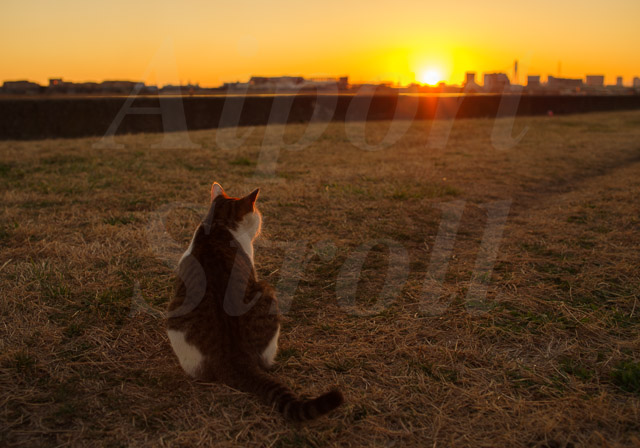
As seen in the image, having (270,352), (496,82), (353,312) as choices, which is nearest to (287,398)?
(270,352)

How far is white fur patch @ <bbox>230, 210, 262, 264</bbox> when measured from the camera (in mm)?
2940

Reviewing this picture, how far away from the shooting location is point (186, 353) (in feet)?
7.96

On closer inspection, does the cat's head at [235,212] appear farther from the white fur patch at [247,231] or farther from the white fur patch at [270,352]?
the white fur patch at [270,352]

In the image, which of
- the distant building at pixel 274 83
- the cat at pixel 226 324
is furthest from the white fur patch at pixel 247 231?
the distant building at pixel 274 83

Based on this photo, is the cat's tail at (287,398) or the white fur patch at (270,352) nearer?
the cat's tail at (287,398)

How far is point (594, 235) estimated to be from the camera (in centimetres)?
482

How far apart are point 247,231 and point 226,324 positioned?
0.89 metres

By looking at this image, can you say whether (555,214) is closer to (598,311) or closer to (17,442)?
(598,311)

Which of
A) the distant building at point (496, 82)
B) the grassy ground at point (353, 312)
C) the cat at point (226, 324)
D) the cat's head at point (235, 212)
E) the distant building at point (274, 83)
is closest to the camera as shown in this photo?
the grassy ground at point (353, 312)

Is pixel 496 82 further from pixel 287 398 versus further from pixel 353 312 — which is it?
pixel 287 398

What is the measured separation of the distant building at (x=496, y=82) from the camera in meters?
22.3

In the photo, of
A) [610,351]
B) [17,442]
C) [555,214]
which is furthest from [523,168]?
[17,442]

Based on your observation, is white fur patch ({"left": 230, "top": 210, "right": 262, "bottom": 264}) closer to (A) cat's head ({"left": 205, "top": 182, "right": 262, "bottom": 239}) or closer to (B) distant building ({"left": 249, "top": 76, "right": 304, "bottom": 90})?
(A) cat's head ({"left": 205, "top": 182, "right": 262, "bottom": 239})

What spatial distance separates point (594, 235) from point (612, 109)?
2997cm
